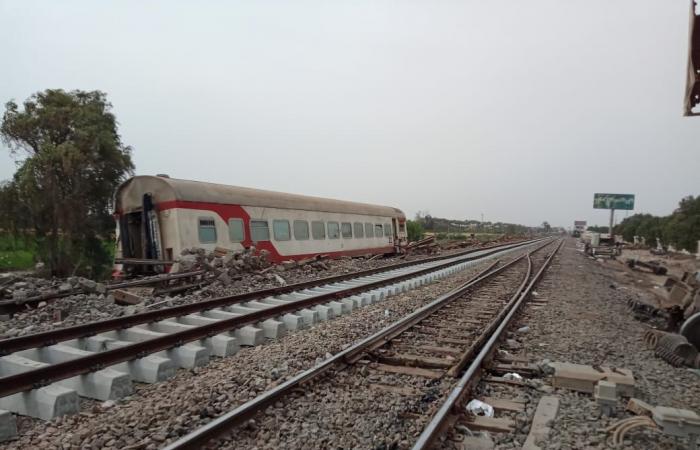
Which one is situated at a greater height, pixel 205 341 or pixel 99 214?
pixel 99 214

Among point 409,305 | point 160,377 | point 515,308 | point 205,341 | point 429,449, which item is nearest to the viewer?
point 429,449

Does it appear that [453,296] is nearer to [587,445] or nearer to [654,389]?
[654,389]

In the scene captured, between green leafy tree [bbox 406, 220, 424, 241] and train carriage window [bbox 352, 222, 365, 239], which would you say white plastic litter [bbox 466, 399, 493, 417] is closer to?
train carriage window [bbox 352, 222, 365, 239]

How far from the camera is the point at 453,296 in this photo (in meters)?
9.37

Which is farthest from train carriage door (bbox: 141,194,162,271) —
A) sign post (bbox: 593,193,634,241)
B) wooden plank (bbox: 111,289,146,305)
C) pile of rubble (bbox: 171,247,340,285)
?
sign post (bbox: 593,193,634,241)

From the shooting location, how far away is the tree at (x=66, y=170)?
2045 cm

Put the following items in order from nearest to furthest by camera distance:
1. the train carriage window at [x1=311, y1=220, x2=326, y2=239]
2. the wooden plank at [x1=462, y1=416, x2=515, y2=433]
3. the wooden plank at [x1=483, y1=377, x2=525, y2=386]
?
1. the wooden plank at [x1=462, y1=416, x2=515, y2=433]
2. the wooden plank at [x1=483, y1=377, x2=525, y2=386]
3. the train carriage window at [x1=311, y1=220, x2=326, y2=239]

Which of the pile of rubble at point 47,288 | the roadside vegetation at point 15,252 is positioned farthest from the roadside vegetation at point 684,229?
the roadside vegetation at point 15,252

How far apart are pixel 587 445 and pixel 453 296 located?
618cm

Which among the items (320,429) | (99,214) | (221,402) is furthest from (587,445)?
(99,214)

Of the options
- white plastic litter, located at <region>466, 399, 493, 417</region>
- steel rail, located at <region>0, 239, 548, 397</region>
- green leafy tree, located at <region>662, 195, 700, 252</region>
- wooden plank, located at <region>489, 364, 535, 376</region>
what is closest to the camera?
steel rail, located at <region>0, 239, 548, 397</region>

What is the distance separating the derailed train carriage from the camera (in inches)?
472

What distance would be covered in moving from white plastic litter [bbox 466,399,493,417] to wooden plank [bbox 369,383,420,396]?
0.51 metres

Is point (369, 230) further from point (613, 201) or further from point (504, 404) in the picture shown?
point (613, 201)
